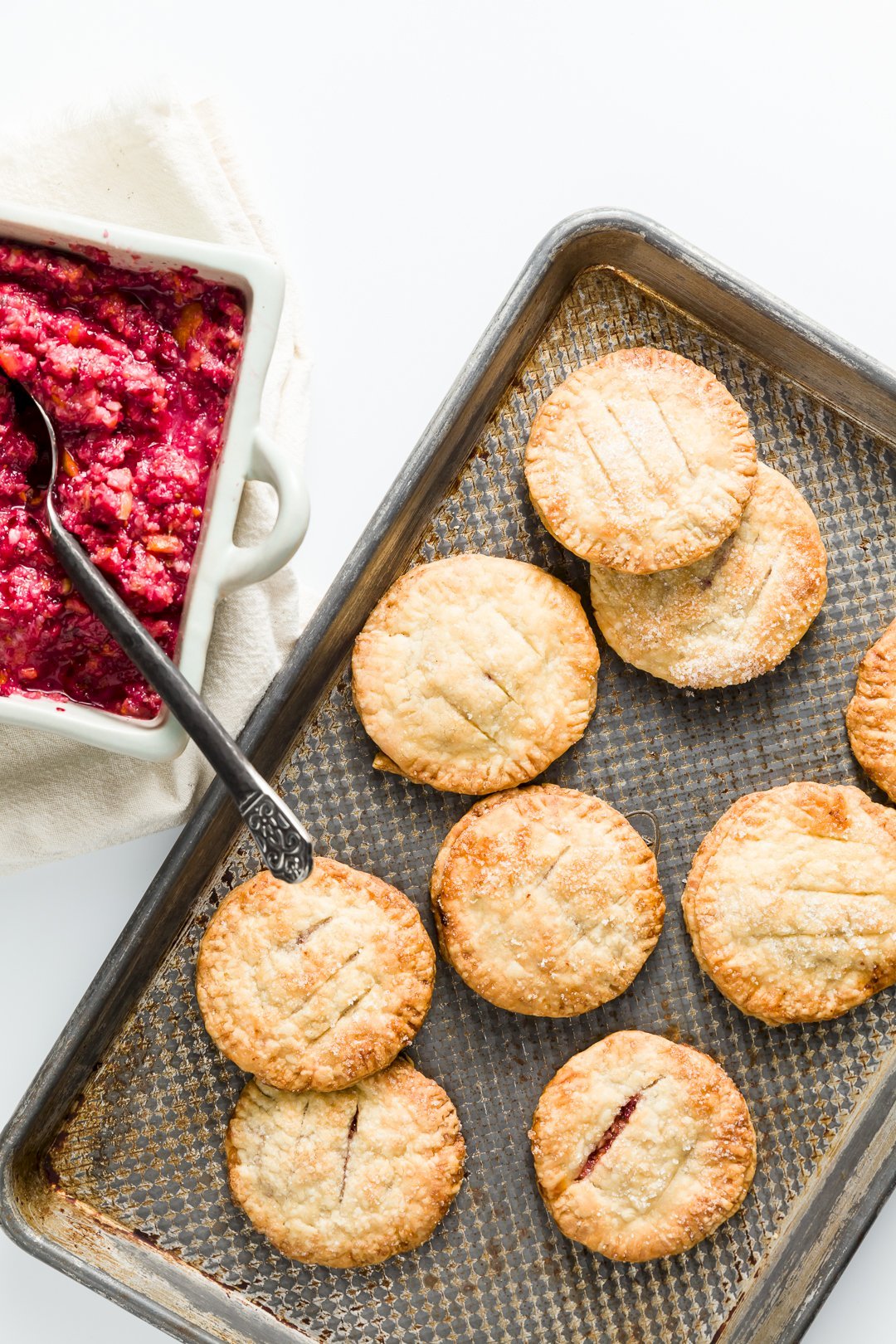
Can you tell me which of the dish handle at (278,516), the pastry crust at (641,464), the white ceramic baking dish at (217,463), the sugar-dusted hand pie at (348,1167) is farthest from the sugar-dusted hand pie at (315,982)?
the pastry crust at (641,464)

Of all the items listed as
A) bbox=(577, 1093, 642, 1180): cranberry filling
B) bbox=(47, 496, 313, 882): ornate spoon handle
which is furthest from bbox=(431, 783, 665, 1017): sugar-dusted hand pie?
bbox=(47, 496, 313, 882): ornate spoon handle

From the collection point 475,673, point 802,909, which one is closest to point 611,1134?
point 802,909

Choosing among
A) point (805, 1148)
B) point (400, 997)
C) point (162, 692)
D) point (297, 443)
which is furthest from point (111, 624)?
point (805, 1148)

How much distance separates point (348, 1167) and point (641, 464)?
1.65m

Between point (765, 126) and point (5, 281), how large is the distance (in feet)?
5.97

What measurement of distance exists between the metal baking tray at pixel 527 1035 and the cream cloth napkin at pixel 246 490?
0.51ft

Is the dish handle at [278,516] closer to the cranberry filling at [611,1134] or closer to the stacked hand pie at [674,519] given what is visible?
the stacked hand pie at [674,519]

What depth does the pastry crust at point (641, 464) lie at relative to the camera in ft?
7.56

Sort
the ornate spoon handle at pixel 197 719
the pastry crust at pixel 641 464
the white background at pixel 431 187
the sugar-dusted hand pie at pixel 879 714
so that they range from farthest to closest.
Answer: the white background at pixel 431 187 < the sugar-dusted hand pie at pixel 879 714 < the pastry crust at pixel 641 464 < the ornate spoon handle at pixel 197 719

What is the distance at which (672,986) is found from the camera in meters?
2.48

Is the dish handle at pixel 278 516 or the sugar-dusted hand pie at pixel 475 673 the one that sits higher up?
the dish handle at pixel 278 516

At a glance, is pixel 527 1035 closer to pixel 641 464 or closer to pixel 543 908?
pixel 543 908

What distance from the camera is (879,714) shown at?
7.92ft

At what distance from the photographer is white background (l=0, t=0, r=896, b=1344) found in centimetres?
258
